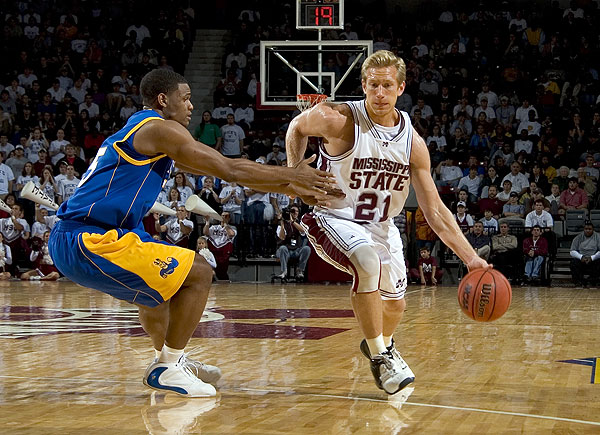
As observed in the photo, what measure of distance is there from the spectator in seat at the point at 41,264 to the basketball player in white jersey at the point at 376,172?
1116 cm

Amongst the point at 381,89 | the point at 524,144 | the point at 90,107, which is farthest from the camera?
the point at 90,107

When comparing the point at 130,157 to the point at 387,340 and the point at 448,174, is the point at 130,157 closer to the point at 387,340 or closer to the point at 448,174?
the point at 387,340

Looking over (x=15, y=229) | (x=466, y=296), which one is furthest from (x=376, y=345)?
(x=15, y=229)

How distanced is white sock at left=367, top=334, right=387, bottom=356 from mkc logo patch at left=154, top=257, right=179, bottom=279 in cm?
118

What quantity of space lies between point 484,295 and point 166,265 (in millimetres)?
1753

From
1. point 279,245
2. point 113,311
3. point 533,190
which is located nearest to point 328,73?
point 279,245

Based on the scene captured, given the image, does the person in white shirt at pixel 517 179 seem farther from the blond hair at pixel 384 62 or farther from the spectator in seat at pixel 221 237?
the blond hair at pixel 384 62

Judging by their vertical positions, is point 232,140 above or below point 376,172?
above

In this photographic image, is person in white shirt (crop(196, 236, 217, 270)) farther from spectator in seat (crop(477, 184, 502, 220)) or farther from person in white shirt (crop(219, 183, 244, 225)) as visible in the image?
spectator in seat (crop(477, 184, 502, 220))

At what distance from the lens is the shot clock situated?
13531 mm

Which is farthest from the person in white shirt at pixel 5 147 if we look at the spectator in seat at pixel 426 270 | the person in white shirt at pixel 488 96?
the person in white shirt at pixel 488 96

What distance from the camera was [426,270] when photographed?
1501 cm

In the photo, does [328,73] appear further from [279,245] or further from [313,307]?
[313,307]

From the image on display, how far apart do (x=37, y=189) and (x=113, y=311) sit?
20.2ft
